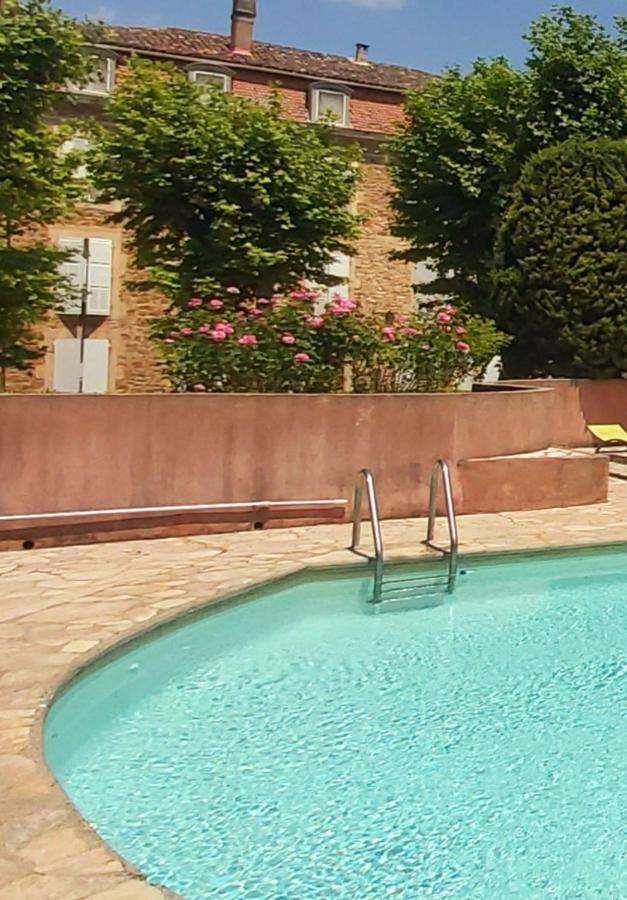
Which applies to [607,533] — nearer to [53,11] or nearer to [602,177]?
[602,177]

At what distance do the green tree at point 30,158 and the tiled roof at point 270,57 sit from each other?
13086mm

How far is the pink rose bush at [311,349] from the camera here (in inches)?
361

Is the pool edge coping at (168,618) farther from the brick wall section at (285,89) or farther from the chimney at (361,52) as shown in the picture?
the chimney at (361,52)

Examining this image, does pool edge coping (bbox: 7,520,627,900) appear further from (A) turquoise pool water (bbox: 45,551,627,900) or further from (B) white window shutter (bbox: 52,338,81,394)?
(B) white window shutter (bbox: 52,338,81,394)

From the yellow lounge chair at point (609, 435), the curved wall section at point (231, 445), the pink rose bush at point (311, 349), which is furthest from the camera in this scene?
the yellow lounge chair at point (609, 435)

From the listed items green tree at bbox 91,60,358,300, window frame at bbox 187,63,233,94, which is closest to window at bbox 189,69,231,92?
window frame at bbox 187,63,233,94

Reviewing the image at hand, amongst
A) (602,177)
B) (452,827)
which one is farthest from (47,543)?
(602,177)

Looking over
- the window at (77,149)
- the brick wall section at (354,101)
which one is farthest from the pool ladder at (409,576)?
the brick wall section at (354,101)

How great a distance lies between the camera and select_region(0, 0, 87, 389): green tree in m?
10.6

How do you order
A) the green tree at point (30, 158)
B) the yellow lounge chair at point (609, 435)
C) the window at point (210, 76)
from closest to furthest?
the green tree at point (30, 158)
the yellow lounge chair at point (609, 435)
the window at point (210, 76)

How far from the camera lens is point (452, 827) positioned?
3990mm

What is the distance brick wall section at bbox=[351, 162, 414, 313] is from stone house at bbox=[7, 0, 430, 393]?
3cm

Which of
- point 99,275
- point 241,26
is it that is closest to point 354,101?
point 241,26

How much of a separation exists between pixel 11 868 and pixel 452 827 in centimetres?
191
